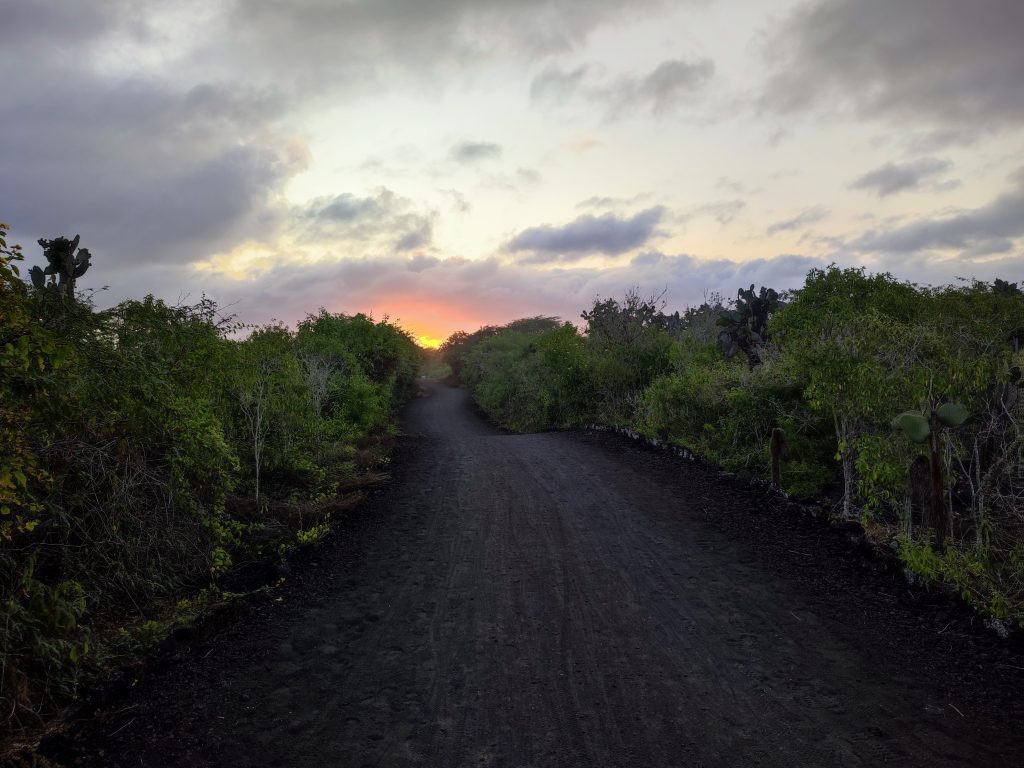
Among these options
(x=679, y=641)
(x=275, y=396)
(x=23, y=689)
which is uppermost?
(x=275, y=396)

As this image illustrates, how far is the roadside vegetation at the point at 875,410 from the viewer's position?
6012mm

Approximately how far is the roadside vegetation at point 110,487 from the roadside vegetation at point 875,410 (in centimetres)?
710

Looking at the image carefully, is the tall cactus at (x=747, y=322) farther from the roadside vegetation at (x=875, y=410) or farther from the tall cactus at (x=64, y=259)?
the tall cactus at (x=64, y=259)

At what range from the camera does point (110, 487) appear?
5.58 meters

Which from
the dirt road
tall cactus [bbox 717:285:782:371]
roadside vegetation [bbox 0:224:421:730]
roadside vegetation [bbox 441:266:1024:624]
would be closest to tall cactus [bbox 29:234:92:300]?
roadside vegetation [bbox 0:224:421:730]

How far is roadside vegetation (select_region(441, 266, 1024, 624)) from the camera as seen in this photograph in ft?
19.7

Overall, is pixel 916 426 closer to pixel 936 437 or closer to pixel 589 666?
pixel 936 437

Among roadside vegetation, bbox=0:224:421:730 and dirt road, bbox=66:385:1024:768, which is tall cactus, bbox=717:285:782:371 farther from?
roadside vegetation, bbox=0:224:421:730

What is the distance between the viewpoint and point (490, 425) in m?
28.5

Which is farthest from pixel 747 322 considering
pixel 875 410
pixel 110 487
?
pixel 110 487

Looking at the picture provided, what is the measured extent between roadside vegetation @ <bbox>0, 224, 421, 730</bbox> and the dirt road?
2.21ft

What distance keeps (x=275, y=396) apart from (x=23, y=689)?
6.26m

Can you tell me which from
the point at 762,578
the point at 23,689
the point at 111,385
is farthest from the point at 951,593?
the point at 111,385

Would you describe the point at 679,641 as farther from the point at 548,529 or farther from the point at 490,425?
the point at 490,425
